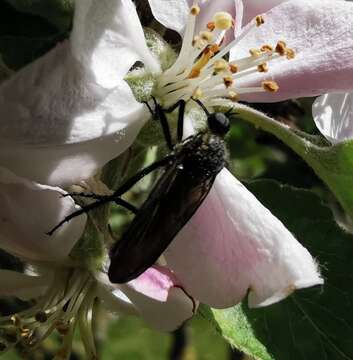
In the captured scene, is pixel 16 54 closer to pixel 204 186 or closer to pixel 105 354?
pixel 204 186

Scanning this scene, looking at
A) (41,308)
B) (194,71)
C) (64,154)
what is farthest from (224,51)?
(41,308)

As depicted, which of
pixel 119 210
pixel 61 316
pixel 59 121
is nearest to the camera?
pixel 59 121

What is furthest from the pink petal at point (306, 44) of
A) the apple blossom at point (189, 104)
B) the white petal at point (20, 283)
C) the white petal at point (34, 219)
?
the white petal at point (20, 283)

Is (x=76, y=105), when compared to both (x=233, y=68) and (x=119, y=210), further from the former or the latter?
(x=119, y=210)

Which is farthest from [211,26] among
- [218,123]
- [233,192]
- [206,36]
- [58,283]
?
[58,283]

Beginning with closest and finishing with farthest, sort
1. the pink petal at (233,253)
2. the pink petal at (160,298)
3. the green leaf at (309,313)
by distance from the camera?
the pink petal at (233,253)
the pink petal at (160,298)
the green leaf at (309,313)

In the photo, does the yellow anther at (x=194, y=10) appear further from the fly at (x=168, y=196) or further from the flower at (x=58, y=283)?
the flower at (x=58, y=283)
